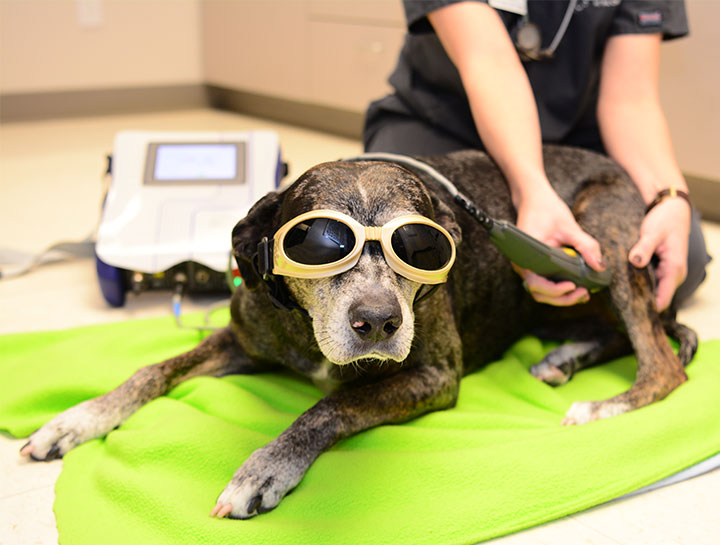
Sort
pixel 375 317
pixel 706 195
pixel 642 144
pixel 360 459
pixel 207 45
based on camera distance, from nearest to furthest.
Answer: pixel 375 317, pixel 360 459, pixel 642 144, pixel 706 195, pixel 207 45

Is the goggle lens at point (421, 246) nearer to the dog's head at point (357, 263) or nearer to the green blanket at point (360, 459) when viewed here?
the dog's head at point (357, 263)

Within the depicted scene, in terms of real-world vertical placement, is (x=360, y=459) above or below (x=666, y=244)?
below

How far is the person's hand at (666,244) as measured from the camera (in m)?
2.18

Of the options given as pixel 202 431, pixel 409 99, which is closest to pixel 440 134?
pixel 409 99

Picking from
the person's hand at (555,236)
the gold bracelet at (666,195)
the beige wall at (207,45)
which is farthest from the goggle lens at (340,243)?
the beige wall at (207,45)

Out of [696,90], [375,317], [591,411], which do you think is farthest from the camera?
[696,90]

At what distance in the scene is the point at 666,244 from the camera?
2.20 meters

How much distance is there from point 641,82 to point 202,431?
175 cm

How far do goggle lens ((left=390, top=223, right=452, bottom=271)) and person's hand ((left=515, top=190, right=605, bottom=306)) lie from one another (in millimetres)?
508

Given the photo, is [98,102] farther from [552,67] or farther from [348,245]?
[348,245]

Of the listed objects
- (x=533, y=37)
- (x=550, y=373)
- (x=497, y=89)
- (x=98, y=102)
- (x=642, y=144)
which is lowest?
(x=98, y=102)

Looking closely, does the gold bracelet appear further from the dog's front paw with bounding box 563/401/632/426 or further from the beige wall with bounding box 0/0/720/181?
the beige wall with bounding box 0/0/720/181

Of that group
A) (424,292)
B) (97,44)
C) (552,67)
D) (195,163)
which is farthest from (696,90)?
(97,44)

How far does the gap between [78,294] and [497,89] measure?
161 cm
